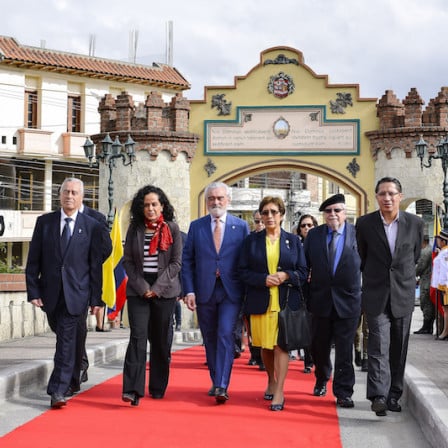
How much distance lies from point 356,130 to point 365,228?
15.8 metres

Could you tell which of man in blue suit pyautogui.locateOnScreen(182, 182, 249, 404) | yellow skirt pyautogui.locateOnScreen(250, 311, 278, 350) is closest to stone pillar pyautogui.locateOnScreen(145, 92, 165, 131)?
man in blue suit pyautogui.locateOnScreen(182, 182, 249, 404)

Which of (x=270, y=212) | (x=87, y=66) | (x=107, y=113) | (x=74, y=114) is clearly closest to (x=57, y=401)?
(x=270, y=212)

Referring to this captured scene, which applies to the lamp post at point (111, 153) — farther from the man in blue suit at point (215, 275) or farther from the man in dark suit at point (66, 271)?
the man in dark suit at point (66, 271)

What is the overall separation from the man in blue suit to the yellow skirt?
0.29m

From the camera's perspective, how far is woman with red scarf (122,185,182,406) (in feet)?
26.2

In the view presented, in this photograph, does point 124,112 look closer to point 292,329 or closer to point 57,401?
point 292,329

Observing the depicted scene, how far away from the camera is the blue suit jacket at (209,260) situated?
830 cm

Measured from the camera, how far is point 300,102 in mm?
23422

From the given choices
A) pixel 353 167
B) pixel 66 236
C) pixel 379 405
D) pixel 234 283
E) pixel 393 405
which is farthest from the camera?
pixel 353 167

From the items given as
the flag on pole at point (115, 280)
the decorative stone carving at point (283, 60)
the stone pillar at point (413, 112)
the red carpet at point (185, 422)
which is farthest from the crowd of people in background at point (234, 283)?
the decorative stone carving at point (283, 60)

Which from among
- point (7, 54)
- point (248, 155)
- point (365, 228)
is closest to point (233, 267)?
point (365, 228)

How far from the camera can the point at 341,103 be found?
2341 cm

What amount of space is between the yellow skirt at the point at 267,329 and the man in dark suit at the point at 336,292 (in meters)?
0.54

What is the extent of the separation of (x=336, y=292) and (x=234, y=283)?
928 mm
